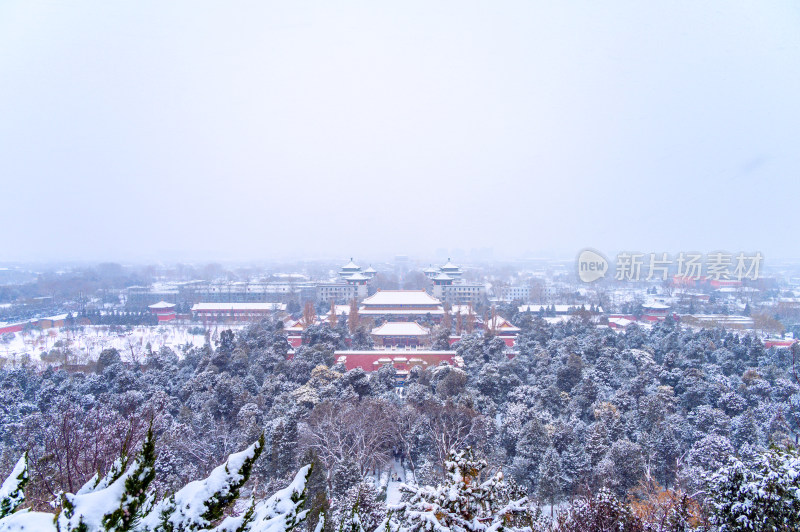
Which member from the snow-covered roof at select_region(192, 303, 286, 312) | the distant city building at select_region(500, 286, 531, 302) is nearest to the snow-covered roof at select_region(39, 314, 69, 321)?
the snow-covered roof at select_region(192, 303, 286, 312)

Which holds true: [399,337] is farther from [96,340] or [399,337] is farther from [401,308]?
[96,340]

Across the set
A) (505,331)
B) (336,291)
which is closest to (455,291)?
(336,291)

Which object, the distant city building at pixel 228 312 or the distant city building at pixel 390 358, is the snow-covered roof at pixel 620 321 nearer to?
the distant city building at pixel 390 358

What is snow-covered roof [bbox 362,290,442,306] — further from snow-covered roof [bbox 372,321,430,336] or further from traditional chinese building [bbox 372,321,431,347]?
traditional chinese building [bbox 372,321,431,347]

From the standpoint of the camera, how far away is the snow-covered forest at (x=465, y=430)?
4664 mm

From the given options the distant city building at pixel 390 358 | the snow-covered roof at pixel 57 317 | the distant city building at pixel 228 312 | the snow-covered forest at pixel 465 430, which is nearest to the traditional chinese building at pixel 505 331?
the distant city building at pixel 390 358

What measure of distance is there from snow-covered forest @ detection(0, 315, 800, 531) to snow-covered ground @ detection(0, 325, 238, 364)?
710cm

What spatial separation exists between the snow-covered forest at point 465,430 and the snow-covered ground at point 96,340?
23.3 ft

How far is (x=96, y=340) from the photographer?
2212cm

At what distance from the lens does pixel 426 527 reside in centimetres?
262

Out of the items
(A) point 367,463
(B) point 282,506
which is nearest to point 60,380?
(A) point 367,463

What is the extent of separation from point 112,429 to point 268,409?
3880mm

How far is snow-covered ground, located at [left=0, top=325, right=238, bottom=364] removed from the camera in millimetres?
19641

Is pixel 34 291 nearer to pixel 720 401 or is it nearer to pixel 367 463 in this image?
pixel 367 463
